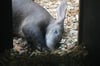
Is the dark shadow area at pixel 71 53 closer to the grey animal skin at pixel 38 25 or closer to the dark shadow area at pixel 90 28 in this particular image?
the dark shadow area at pixel 90 28

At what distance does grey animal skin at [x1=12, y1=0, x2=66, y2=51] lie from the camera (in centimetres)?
253

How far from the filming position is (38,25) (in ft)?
8.46

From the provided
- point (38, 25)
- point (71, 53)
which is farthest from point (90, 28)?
point (38, 25)

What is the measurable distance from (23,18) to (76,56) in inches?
29.9

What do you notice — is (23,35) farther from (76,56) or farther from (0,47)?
(76,56)

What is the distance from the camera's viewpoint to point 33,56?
2.19 m

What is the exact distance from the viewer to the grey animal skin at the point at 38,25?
8.29 feet

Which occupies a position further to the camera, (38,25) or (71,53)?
(38,25)

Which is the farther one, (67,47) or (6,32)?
(67,47)

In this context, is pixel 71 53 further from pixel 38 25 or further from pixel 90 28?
pixel 38 25

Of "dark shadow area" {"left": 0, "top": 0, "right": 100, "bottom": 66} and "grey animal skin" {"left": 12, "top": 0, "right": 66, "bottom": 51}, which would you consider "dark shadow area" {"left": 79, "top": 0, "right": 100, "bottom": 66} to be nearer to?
"dark shadow area" {"left": 0, "top": 0, "right": 100, "bottom": 66}

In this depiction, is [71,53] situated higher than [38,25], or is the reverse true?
[38,25]

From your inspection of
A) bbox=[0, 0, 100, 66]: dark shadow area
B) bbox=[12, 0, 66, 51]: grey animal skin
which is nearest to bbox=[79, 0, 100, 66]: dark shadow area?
bbox=[0, 0, 100, 66]: dark shadow area

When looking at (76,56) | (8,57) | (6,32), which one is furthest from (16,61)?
(76,56)
